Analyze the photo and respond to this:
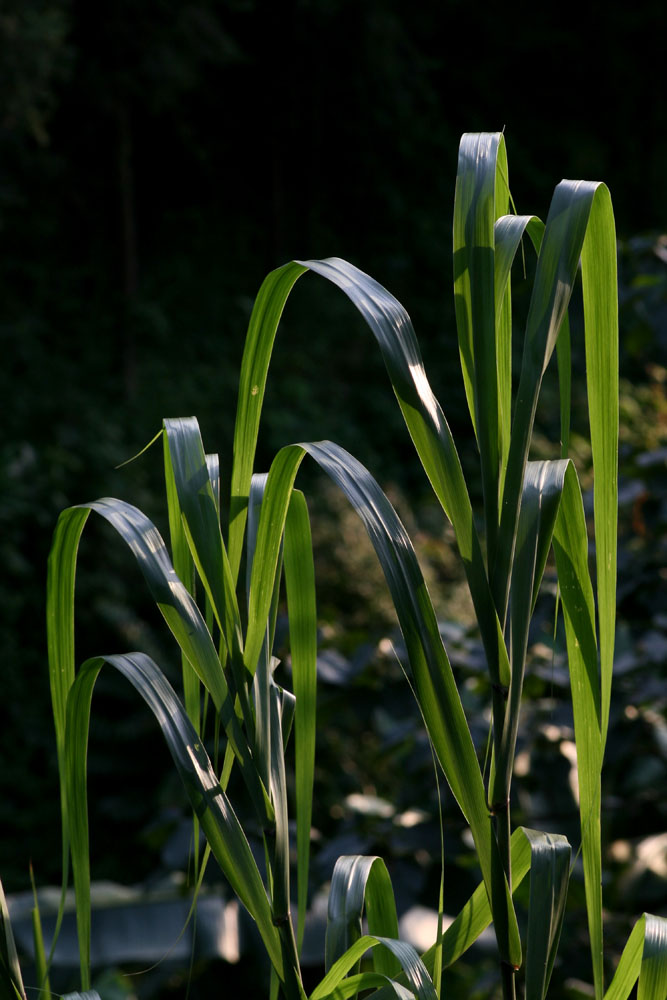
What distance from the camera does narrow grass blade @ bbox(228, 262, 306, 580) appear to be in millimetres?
365

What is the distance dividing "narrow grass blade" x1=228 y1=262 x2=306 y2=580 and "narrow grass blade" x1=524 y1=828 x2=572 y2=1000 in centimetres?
16

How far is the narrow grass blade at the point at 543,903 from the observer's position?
349mm

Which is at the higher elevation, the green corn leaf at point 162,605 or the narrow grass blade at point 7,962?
the green corn leaf at point 162,605

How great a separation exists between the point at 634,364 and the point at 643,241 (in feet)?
14.6

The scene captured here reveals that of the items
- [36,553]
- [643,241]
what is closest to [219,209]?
[36,553]

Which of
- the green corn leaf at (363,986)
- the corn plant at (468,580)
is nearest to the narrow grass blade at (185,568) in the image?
the corn plant at (468,580)

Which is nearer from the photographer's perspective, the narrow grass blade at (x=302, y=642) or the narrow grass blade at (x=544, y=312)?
the narrow grass blade at (x=544, y=312)

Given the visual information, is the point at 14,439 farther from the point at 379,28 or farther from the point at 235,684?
the point at 235,684

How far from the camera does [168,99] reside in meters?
4.26

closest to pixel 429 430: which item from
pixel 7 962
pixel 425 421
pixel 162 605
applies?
pixel 425 421

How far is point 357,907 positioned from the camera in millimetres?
389

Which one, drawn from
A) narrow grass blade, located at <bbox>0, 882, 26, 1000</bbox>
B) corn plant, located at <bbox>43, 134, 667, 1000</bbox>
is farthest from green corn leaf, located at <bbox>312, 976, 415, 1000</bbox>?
narrow grass blade, located at <bbox>0, 882, 26, 1000</bbox>

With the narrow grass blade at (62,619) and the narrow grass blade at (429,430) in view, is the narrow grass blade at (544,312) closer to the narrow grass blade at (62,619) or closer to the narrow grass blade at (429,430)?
the narrow grass blade at (429,430)

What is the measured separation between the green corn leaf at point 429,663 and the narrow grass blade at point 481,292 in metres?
0.03
